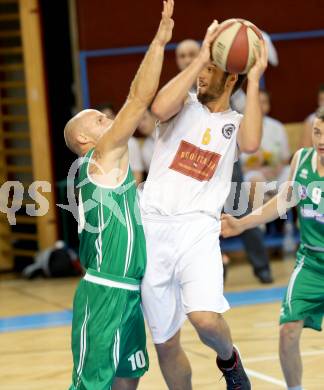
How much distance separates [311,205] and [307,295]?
0.53 meters

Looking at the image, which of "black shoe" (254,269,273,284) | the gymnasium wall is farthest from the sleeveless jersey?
the gymnasium wall

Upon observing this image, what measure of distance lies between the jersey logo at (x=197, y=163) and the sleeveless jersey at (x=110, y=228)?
1.24 feet

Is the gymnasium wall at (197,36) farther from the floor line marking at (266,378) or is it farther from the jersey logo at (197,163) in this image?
the jersey logo at (197,163)

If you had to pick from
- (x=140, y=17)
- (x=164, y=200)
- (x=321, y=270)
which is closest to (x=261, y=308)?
(x=321, y=270)

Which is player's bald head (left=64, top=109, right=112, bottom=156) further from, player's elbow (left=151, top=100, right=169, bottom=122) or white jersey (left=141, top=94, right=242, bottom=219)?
white jersey (left=141, top=94, right=242, bottom=219)

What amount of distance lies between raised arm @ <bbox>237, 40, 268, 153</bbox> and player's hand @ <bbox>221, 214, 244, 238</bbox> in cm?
70

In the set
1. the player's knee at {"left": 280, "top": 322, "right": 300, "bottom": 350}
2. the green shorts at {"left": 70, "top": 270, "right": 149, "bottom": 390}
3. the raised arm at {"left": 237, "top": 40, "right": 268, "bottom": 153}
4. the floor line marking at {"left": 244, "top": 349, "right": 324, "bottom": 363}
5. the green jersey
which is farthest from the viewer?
the floor line marking at {"left": 244, "top": 349, "right": 324, "bottom": 363}

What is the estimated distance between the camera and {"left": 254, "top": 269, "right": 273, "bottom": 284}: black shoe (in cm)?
1037

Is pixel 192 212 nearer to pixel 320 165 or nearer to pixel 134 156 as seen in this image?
pixel 320 165

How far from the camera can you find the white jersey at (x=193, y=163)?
17.3 ft

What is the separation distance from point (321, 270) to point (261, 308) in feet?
11.0

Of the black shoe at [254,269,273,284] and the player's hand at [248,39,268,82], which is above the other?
the player's hand at [248,39,268,82]

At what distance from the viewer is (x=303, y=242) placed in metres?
5.87

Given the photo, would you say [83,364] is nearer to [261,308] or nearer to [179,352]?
[179,352]
